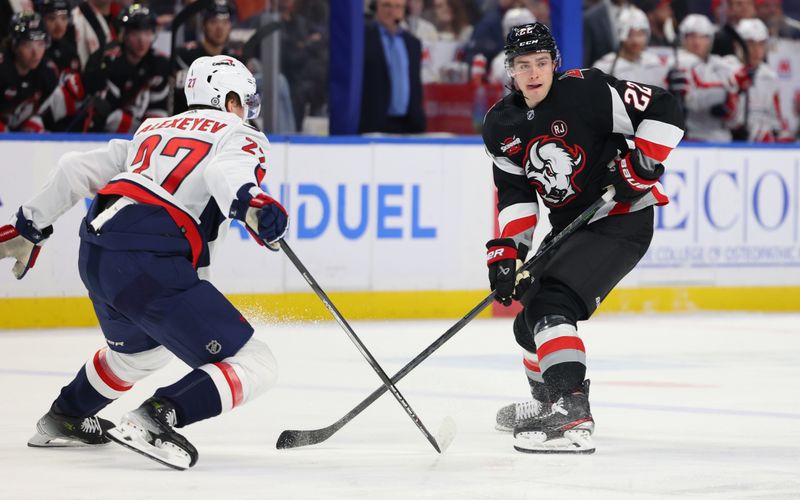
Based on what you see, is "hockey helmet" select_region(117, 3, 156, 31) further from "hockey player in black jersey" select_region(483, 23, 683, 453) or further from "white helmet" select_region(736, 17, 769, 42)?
"white helmet" select_region(736, 17, 769, 42)

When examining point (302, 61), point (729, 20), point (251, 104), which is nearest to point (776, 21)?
point (729, 20)

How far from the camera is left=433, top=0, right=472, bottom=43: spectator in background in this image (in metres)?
9.62

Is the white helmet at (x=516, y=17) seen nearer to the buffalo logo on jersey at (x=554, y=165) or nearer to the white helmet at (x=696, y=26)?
the white helmet at (x=696, y=26)

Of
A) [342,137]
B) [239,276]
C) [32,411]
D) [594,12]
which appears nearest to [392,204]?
[342,137]

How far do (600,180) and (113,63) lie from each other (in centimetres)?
404

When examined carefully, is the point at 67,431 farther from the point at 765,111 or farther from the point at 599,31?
the point at 765,111

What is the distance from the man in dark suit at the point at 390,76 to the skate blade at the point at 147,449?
5.29 m

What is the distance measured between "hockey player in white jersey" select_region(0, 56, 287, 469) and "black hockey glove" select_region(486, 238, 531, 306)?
0.81 m

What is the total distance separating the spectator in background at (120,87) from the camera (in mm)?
7840

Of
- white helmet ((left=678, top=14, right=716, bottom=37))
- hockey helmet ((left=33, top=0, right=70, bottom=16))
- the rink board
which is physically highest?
hockey helmet ((left=33, top=0, right=70, bottom=16))

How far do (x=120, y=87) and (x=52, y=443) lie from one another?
3.99 meters

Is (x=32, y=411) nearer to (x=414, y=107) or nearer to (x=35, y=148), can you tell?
(x=35, y=148)

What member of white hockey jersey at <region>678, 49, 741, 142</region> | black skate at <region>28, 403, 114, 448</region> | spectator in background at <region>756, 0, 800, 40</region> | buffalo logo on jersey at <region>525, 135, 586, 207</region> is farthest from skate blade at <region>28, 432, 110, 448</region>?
spectator in background at <region>756, 0, 800, 40</region>

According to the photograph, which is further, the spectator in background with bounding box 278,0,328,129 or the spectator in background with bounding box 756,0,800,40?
the spectator in background with bounding box 756,0,800,40
